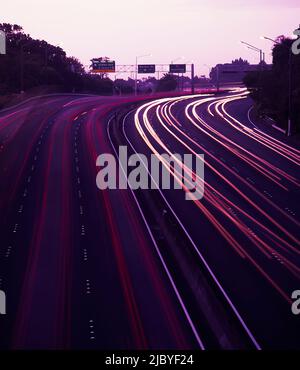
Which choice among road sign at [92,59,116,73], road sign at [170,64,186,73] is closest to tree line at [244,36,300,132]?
road sign at [92,59,116,73]

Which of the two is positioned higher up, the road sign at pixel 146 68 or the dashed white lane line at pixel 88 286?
the road sign at pixel 146 68

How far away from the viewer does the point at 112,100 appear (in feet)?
355

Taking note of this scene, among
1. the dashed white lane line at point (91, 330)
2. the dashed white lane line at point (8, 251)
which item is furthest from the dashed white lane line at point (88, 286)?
the dashed white lane line at point (8, 251)

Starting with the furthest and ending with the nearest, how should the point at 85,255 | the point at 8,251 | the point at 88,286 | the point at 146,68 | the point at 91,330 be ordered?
the point at 146,68 < the point at 8,251 < the point at 85,255 < the point at 88,286 < the point at 91,330

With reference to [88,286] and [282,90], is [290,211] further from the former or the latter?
[282,90]

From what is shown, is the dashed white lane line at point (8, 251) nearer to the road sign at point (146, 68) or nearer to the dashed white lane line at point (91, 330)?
the dashed white lane line at point (91, 330)

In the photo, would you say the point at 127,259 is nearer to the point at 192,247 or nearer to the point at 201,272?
the point at 192,247

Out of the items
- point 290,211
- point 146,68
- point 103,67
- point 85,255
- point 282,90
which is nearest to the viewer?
point 85,255

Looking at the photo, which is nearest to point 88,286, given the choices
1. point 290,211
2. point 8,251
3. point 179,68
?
point 8,251

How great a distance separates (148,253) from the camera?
97.7 feet

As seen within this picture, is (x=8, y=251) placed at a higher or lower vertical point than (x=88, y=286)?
higher

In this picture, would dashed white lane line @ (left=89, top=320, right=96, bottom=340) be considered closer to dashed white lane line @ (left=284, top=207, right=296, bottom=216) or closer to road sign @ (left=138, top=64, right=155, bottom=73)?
dashed white lane line @ (left=284, top=207, right=296, bottom=216)

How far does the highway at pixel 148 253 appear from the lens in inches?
856

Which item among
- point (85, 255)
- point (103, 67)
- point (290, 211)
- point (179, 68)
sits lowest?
point (85, 255)
